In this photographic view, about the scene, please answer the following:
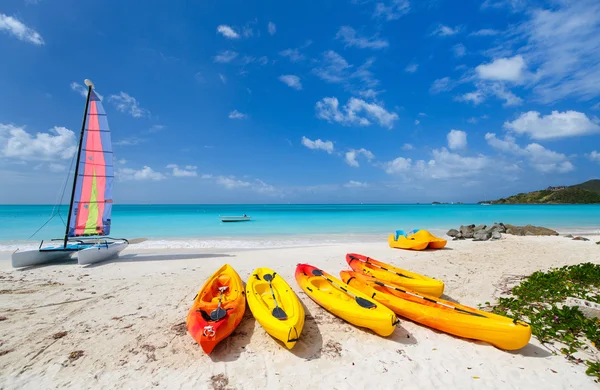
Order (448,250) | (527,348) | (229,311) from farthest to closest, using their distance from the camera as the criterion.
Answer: (448,250) → (229,311) → (527,348)

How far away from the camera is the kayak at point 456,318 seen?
4207mm

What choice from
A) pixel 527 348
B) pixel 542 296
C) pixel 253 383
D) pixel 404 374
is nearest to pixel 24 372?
pixel 253 383

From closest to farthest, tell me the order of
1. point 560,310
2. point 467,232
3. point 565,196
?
point 560,310 → point 467,232 → point 565,196

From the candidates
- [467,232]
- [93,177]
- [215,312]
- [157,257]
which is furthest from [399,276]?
[467,232]

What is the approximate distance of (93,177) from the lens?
11141 millimetres

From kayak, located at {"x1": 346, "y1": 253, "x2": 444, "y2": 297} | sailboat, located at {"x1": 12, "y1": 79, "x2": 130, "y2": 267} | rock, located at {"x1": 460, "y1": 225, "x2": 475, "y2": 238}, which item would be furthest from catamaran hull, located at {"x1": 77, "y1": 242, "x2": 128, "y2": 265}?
rock, located at {"x1": 460, "y1": 225, "x2": 475, "y2": 238}

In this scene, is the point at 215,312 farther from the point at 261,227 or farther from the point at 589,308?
the point at 261,227

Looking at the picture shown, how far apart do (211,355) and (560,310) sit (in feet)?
20.8

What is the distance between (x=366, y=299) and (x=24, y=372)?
5.49 meters

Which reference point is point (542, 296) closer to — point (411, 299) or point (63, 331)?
point (411, 299)

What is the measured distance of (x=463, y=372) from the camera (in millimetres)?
3867

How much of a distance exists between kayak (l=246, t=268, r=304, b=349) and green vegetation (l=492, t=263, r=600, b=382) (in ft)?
12.5

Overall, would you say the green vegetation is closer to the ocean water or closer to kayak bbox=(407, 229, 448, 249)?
kayak bbox=(407, 229, 448, 249)

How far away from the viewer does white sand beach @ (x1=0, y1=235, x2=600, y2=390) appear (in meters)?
3.71
